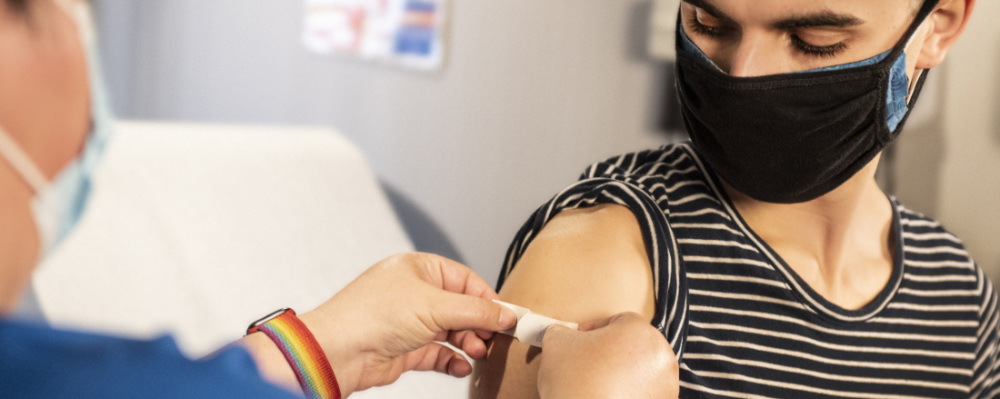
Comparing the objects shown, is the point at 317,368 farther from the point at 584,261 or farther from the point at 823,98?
the point at 823,98

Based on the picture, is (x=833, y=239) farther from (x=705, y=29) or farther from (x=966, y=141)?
(x=966, y=141)

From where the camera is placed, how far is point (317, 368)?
33.3 inches

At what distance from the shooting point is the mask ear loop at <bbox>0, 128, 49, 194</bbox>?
445 mm

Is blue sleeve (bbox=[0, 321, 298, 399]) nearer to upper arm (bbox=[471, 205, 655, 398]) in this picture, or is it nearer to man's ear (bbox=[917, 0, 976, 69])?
upper arm (bbox=[471, 205, 655, 398])

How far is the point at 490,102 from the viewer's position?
2.79 metres

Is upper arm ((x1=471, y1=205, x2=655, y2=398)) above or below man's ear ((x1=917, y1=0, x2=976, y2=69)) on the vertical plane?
below

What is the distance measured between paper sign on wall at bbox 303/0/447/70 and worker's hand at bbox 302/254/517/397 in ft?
6.90

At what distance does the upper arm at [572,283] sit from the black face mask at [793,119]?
0.57 ft

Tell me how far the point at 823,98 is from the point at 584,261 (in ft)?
1.22

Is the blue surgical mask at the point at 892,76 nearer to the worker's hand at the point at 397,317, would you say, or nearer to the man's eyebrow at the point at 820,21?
the man's eyebrow at the point at 820,21

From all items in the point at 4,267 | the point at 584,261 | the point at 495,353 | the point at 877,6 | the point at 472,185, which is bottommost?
the point at 472,185

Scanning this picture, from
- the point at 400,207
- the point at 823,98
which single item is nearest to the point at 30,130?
the point at 823,98

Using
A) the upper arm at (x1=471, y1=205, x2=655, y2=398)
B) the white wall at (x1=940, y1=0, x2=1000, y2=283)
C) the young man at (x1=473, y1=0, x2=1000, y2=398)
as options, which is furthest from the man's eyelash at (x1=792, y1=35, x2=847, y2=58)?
the white wall at (x1=940, y1=0, x2=1000, y2=283)

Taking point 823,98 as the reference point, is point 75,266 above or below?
below
